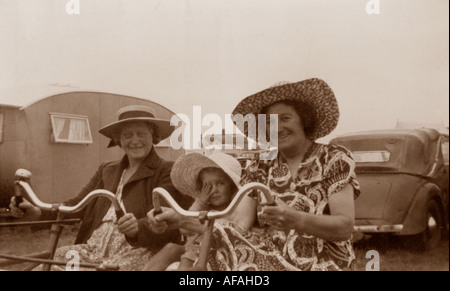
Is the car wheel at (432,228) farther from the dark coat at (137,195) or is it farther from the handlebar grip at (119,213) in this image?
the handlebar grip at (119,213)

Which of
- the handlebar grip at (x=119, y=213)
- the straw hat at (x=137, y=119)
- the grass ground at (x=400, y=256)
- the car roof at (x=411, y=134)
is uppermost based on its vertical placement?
the straw hat at (x=137, y=119)

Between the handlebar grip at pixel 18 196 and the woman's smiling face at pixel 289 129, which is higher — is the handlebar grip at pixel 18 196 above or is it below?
below

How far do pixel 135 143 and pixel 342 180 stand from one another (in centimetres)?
121

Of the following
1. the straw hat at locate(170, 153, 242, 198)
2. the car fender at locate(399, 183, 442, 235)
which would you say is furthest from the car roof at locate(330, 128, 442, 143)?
the straw hat at locate(170, 153, 242, 198)

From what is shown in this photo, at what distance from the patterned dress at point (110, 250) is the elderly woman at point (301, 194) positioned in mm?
332

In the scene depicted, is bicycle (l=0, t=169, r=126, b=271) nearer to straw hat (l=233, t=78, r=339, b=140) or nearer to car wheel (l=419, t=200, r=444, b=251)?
straw hat (l=233, t=78, r=339, b=140)

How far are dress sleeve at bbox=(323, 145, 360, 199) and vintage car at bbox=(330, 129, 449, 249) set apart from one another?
31 cm

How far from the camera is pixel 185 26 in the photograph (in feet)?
10.3

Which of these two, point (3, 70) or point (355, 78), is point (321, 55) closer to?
point (355, 78)

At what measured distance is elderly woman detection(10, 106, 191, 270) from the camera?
298 cm

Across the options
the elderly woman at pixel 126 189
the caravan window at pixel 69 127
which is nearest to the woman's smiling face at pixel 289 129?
the elderly woman at pixel 126 189

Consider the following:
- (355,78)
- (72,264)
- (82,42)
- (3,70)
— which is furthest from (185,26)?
(72,264)

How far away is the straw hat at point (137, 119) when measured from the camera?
3035mm

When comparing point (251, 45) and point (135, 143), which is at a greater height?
point (251, 45)
